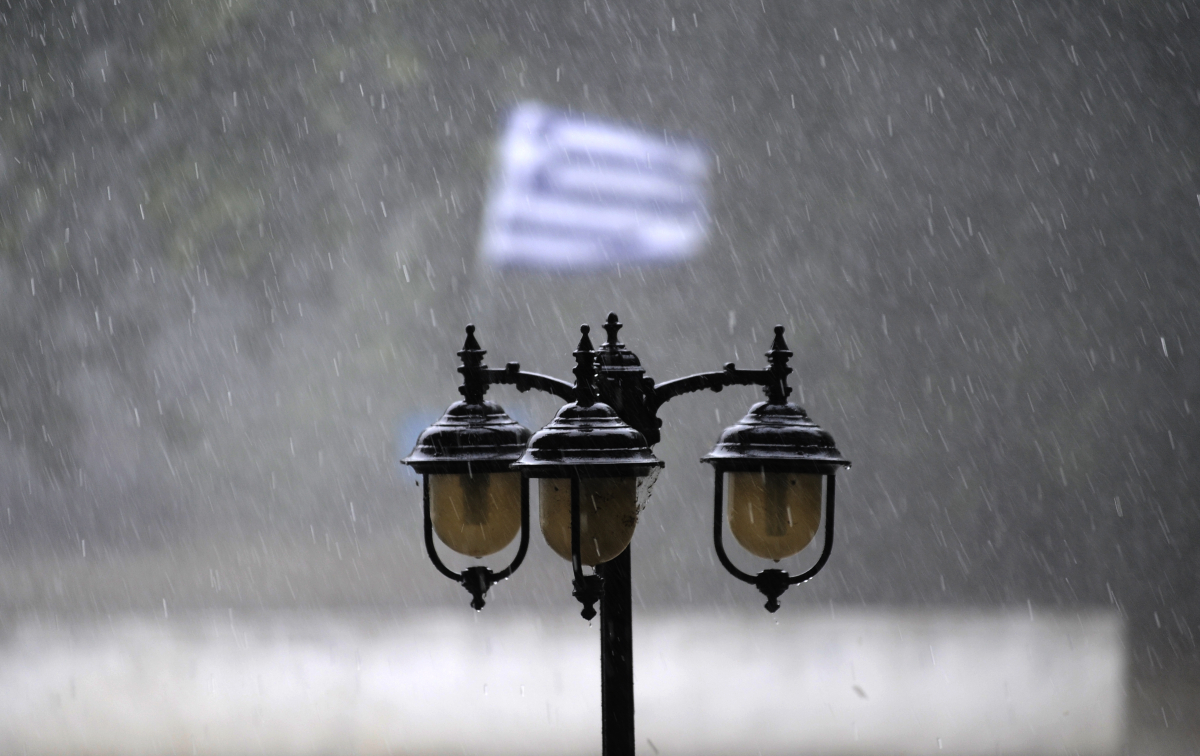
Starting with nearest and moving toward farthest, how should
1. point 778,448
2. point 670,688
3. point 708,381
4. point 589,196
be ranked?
point 778,448 → point 708,381 → point 670,688 → point 589,196

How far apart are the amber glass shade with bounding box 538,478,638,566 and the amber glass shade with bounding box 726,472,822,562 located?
7.1 inches

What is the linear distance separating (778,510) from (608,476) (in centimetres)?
27

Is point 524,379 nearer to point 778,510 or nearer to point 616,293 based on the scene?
point 778,510

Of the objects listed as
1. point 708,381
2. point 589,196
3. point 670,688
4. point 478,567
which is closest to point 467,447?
point 478,567

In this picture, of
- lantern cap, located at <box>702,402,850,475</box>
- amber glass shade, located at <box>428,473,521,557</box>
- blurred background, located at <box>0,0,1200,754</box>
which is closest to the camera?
lantern cap, located at <box>702,402,850,475</box>

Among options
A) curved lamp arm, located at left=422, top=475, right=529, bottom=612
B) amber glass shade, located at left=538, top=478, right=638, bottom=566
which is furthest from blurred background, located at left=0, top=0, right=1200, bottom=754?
amber glass shade, located at left=538, top=478, right=638, bottom=566

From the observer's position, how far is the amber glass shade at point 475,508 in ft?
4.34

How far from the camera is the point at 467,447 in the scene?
1.31 metres

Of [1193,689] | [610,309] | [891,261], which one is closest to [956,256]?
[891,261]

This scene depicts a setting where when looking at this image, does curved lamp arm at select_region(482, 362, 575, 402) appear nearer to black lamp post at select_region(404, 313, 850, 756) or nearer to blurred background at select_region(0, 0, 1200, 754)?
black lamp post at select_region(404, 313, 850, 756)

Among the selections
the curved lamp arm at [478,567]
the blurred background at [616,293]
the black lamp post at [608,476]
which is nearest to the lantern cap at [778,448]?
the black lamp post at [608,476]

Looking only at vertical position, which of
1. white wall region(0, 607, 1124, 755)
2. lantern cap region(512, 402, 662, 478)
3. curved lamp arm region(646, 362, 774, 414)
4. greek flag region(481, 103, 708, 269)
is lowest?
white wall region(0, 607, 1124, 755)

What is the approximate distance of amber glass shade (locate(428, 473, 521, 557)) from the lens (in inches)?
52.1

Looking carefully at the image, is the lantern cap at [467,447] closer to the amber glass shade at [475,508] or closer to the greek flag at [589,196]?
the amber glass shade at [475,508]
